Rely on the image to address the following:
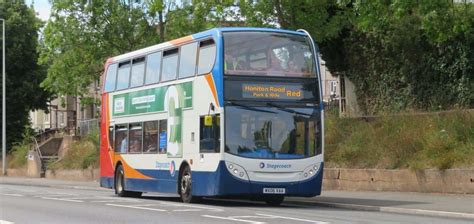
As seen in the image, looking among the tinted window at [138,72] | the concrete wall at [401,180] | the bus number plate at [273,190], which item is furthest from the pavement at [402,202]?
the tinted window at [138,72]

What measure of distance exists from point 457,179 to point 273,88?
622 cm

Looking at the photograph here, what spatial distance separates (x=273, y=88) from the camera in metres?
18.8

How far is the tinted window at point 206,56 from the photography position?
62.3ft

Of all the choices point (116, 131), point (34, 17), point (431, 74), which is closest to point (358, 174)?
point (431, 74)

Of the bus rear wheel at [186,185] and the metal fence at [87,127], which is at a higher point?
the metal fence at [87,127]

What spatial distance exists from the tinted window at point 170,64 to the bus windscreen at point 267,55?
2.62 metres

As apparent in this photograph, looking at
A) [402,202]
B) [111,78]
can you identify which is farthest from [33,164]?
[402,202]

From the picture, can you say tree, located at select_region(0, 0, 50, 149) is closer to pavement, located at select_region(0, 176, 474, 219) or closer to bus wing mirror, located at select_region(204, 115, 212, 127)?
pavement, located at select_region(0, 176, 474, 219)

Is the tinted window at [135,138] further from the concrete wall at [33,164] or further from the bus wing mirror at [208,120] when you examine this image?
the concrete wall at [33,164]

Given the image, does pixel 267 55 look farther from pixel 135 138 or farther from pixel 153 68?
pixel 135 138

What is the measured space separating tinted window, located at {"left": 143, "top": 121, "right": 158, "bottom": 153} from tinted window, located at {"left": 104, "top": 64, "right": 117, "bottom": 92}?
2.93 metres

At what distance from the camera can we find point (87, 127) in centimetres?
5278

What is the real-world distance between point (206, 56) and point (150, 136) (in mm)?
4137

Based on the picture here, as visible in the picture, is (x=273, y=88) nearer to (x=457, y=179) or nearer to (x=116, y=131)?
(x=457, y=179)
